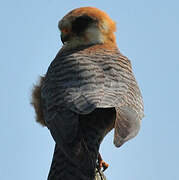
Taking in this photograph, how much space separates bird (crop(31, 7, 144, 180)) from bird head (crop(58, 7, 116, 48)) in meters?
0.02

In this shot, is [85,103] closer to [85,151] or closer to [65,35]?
[85,151]

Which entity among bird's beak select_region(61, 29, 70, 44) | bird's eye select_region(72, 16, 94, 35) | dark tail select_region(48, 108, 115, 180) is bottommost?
dark tail select_region(48, 108, 115, 180)

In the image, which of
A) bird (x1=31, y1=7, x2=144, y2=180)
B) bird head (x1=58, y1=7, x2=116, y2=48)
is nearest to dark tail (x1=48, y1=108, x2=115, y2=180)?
bird (x1=31, y1=7, x2=144, y2=180)

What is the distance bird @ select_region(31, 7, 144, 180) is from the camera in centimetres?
568

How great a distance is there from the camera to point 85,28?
297 inches

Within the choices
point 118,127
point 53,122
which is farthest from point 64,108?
point 118,127

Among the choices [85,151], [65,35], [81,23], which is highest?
[81,23]

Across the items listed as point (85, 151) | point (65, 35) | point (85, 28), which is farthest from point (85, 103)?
point (65, 35)

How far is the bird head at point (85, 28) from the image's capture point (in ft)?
24.4

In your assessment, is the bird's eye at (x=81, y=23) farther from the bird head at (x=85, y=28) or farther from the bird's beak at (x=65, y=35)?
the bird's beak at (x=65, y=35)

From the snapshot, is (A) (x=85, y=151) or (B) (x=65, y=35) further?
(B) (x=65, y=35)

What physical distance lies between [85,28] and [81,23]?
3.2 inches

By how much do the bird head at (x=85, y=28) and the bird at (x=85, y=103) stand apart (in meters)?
0.02

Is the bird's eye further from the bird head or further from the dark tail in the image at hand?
the dark tail
